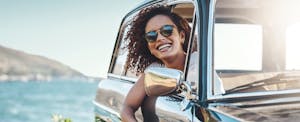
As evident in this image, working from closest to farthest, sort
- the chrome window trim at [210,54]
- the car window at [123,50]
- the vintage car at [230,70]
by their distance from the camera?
the vintage car at [230,70]
the chrome window trim at [210,54]
the car window at [123,50]

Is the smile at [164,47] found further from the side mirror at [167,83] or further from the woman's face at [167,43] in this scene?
the side mirror at [167,83]

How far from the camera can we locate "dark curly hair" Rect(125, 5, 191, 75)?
15.9 ft

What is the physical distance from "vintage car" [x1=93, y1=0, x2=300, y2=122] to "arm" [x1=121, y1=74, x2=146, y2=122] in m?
0.09

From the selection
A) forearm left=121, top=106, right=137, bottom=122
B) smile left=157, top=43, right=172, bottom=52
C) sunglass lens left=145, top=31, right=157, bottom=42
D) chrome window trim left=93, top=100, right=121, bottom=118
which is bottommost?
chrome window trim left=93, top=100, right=121, bottom=118

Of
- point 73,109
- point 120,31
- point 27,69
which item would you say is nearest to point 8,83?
point 27,69

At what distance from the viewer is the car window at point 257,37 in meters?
5.04

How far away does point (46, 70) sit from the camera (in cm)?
10294

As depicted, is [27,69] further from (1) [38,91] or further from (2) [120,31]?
(2) [120,31]

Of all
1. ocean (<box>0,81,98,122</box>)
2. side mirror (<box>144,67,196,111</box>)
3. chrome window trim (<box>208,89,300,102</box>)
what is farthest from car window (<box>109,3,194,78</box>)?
ocean (<box>0,81,98,122</box>)

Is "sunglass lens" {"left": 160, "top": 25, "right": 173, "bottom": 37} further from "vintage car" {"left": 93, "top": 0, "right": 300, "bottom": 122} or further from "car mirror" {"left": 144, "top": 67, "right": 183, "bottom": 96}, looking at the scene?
"car mirror" {"left": 144, "top": 67, "right": 183, "bottom": 96}

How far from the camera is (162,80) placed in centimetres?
382

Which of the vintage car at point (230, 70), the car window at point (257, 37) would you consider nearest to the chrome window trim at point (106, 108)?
the vintage car at point (230, 70)

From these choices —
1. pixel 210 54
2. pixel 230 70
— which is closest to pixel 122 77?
pixel 230 70

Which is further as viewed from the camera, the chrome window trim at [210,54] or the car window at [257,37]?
the car window at [257,37]
